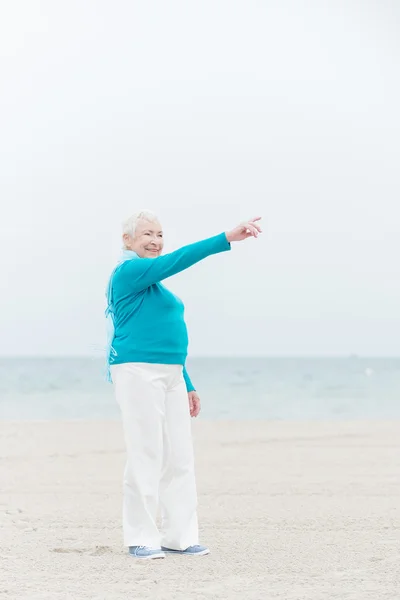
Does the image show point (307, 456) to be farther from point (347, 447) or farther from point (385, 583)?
point (385, 583)

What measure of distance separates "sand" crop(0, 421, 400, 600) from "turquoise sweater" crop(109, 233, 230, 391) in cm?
98

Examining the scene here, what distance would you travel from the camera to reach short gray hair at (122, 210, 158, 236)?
14.2ft

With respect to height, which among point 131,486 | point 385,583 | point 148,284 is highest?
point 148,284

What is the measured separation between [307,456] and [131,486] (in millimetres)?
4845

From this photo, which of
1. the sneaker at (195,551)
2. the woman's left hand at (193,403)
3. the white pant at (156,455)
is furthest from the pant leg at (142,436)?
the woman's left hand at (193,403)

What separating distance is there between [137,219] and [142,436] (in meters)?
1.04

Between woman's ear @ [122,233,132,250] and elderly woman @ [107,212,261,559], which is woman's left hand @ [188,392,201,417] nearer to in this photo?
elderly woman @ [107,212,261,559]

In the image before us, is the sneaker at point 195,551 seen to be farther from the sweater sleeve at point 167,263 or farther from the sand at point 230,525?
the sweater sleeve at point 167,263

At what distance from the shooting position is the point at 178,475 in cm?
441

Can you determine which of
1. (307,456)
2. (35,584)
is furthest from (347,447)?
(35,584)

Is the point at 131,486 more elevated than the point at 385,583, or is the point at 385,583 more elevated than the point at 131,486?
the point at 131,486

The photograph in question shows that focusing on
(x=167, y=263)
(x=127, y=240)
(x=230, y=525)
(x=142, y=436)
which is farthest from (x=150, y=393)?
(x=230, y=525)

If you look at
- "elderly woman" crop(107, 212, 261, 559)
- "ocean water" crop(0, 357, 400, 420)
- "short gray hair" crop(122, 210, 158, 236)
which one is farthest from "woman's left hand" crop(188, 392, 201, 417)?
"ocean water" crop(0, 357, 400, 420)

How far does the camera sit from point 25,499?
6.18 meters
